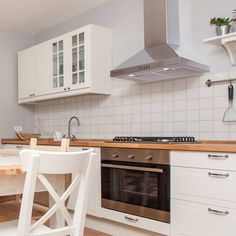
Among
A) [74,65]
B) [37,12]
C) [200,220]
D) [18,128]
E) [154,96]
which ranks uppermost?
[37,12]

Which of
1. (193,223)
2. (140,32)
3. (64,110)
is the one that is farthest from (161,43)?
(64,110)

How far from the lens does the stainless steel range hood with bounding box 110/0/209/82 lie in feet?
9.05

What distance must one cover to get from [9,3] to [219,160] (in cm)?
309

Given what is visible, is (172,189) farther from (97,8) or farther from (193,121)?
(97,8)

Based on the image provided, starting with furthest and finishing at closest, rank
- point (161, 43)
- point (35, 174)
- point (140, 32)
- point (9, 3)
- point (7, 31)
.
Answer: point (7, 31) → point (9, 3) → point (140, 32) → point (161, 43) → point (35, 174)

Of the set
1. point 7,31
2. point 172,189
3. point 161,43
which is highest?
point 7,31

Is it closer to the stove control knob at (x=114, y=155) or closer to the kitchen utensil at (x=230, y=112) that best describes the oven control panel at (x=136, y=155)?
the stove control knob at (x=114, y=155)

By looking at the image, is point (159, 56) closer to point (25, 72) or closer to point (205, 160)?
point (205, 160)

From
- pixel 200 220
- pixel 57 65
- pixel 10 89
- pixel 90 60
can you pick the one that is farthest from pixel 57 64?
pixel 200 220

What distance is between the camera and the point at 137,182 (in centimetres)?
272

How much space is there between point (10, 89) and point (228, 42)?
11.1 feet

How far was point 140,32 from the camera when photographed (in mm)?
3559

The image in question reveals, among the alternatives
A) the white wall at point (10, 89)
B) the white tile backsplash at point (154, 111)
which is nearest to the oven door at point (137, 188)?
the white tile backsplash at point (154, 111)

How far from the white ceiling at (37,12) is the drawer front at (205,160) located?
2369mm
